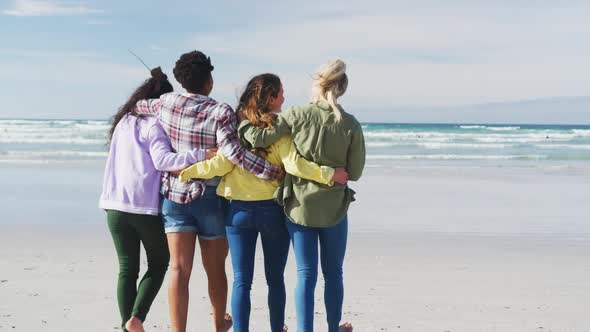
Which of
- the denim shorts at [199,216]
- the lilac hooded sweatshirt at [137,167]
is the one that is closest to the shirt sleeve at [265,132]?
the lilac hooded sweatshirt at [137,167]

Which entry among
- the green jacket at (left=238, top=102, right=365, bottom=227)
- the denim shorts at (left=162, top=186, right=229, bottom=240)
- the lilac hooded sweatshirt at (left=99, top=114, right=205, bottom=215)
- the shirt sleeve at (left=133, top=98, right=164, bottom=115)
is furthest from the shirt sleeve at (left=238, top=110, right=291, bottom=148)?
the shirt sleeve at (left=133, top=98, right=164, bottom=115)

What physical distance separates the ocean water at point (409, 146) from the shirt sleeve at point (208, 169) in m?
16.4

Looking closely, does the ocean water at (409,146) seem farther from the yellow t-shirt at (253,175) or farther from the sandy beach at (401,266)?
the yellow t-shirt at (253,175)

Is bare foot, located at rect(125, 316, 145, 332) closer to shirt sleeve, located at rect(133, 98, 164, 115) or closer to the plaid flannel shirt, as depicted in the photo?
the plaid flannel shirt

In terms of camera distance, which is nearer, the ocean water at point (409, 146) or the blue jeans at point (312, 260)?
the blue jeans at point (312, 260)

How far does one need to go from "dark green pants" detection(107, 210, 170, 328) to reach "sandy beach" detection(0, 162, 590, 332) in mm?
814

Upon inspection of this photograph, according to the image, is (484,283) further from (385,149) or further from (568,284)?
(385,149)

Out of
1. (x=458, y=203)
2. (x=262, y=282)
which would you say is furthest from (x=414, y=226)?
(x=262, y=282)

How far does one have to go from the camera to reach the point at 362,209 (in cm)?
999

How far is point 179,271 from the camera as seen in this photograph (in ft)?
12.1

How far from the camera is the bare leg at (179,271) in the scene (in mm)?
3615

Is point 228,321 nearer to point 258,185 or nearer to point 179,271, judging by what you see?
point 179,271

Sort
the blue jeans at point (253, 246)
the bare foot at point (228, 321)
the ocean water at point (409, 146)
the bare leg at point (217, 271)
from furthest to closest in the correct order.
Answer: the ocean water at point (409, 146)
the bare foot at point (228, 321)
the bare leg at point (217, 271)
the blue jeans at point (253, 246)

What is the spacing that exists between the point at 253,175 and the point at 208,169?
0.73ft
